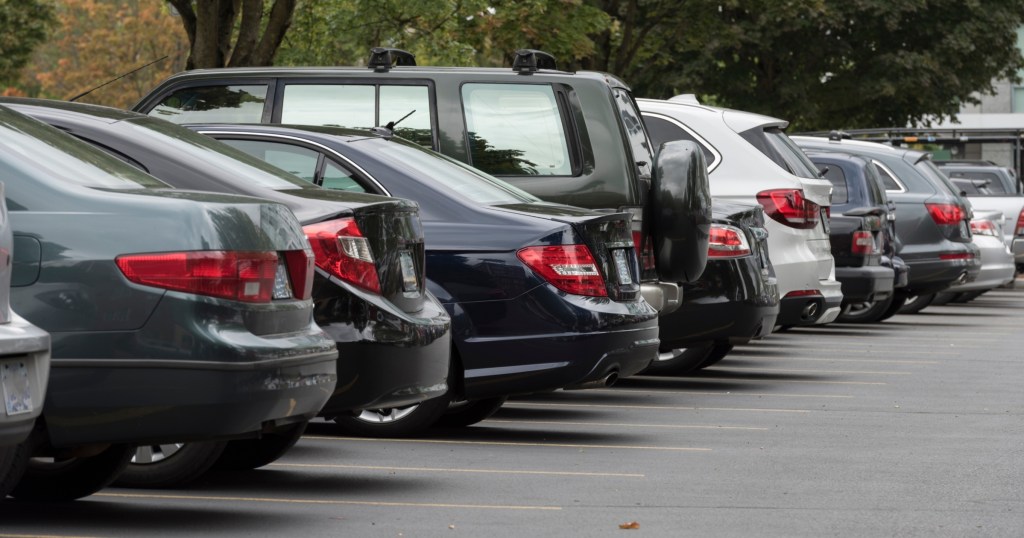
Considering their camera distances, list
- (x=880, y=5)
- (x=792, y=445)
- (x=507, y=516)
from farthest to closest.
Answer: (x=880, y=5), (x=792, y=445), (x=507, y=516)

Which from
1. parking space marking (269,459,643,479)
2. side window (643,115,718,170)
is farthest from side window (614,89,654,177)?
parking space marking (269,459,643,479)

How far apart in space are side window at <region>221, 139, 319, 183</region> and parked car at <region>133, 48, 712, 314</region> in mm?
1744

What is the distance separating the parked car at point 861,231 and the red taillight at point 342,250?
9133mm

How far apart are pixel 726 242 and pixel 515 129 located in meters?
1.66

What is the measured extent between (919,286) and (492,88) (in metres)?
9.29

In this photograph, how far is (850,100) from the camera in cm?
4244

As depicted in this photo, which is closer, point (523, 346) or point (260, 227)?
point (260, 227)

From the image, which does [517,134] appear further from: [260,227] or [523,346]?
[260,227]

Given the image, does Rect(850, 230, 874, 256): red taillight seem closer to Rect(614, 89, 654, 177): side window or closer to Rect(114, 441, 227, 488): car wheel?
Rect(614, 89, 654, 177): side window

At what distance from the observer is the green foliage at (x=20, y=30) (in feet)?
142

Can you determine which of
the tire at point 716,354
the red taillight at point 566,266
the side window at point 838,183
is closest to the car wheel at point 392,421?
the red taillight at point 566,266

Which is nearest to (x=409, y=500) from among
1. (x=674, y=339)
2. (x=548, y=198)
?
(x=548, y=198)

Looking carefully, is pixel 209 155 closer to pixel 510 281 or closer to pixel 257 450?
pixel 257 450

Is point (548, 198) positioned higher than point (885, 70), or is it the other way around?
point (548, 198)
